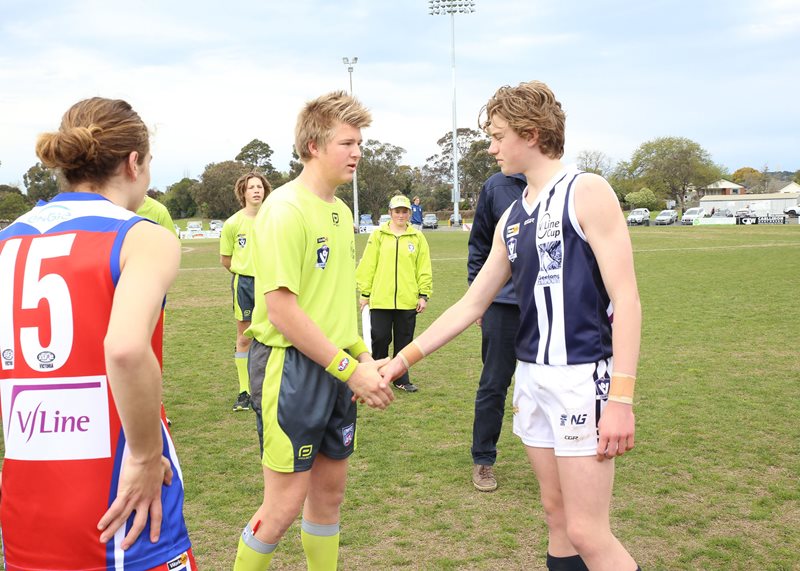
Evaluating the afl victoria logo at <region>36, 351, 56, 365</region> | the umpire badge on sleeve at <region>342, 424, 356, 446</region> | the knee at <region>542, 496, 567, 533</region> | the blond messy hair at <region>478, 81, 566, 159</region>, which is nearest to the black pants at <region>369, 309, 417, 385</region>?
the umpire badge on sleeve at <region>342, 424, 356, 446</region>

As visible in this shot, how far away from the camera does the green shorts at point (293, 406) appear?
118 inches

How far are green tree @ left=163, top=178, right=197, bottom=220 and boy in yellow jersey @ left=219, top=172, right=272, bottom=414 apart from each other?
82.9 meters

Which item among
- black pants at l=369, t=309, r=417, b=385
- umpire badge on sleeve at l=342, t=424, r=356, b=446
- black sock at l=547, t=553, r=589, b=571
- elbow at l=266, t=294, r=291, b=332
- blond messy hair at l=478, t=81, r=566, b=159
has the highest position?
blond messy hair at l=478, t=81, r=566, b=159

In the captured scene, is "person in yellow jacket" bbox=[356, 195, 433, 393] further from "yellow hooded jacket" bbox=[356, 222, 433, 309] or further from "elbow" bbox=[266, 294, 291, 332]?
"elbow" bbox=[266, 294, 291, 332]

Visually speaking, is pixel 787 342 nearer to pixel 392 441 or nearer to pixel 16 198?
pixel 392 441

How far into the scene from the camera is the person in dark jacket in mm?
4836

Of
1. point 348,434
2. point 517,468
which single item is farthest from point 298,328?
point 517,468

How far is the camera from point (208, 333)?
1184cm

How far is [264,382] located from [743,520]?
3231 millimetres

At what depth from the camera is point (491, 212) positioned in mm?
4969

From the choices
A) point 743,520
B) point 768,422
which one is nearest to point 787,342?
point 768,422

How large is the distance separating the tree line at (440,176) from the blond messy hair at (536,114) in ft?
221

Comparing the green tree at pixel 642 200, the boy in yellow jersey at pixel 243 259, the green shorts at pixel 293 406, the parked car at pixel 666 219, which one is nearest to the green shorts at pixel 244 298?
the boy in yellow jersey at pixel 243 259

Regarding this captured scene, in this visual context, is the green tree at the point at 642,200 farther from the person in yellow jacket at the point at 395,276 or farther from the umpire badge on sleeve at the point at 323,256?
the umpire badge on sleeve at the point at 323,256
